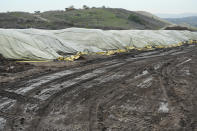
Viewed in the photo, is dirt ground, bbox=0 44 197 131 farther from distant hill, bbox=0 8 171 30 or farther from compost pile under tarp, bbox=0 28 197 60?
distant hill, bbox=0 8 171 30

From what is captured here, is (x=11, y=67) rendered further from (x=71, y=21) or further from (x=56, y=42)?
(x=71, y=21)

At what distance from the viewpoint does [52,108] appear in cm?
536

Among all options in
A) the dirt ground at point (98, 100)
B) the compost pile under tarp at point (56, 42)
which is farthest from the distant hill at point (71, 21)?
the dirt ground at point (98, 100)

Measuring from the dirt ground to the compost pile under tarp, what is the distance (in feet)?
11.6

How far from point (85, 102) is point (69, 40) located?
12.0 metres

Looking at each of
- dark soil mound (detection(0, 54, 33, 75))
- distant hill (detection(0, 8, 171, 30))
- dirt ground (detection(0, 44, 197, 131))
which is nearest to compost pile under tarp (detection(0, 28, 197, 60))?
dark soil mound (detection(0, 54, 33, 75))

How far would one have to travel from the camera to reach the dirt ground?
450 centimetres

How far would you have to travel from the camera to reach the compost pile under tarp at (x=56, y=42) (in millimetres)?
12750

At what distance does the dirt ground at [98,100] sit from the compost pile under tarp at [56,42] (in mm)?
3525

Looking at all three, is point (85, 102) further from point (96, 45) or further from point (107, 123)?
point (96, 45)

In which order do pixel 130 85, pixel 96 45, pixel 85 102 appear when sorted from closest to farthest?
pixel 85 102 < pixel 130 85 < pixel 96 45

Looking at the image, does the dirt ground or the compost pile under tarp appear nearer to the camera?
the dirt ground

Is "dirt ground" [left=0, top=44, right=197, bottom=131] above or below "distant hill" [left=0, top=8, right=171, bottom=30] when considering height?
below

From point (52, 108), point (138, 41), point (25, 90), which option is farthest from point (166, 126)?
point (138, 41)
